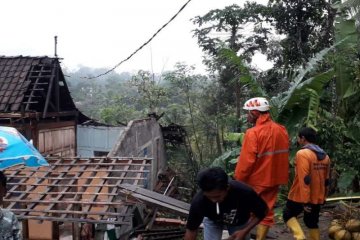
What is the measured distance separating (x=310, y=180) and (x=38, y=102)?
31.5 feet

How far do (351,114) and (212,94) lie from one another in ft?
38.6

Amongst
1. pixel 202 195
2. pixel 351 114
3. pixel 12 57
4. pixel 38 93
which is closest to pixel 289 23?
pixel 351 114

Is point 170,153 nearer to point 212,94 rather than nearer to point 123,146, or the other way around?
point 212,94

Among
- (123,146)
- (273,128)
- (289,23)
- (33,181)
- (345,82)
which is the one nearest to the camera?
(273,128)

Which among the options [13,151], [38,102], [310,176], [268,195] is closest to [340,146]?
[310,176]

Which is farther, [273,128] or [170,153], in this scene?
[170,153]

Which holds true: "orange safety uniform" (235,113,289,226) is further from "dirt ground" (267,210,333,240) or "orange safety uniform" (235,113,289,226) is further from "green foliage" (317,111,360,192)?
"green foliage" (317,111,360,192)

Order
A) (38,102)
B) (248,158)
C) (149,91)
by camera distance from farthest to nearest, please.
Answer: (149,91)
(38,102)
(248,158)

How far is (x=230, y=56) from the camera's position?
25.3 ft

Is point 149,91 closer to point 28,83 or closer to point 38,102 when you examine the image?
point 38,102

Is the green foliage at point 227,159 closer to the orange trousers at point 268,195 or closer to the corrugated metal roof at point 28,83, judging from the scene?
the orange trousers at point 268,195

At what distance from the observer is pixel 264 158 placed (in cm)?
427

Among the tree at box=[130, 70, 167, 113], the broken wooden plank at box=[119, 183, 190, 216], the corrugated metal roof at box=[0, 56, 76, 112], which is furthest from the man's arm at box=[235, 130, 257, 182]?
the tree at box=[130, 70, 167, 113]

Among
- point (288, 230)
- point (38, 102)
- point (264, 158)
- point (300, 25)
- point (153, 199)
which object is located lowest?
point (288, 230)
